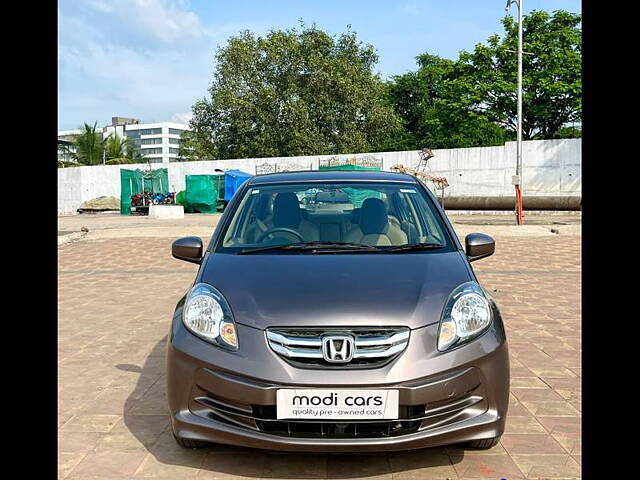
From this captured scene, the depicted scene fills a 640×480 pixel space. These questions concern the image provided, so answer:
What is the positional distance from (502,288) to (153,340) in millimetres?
4733

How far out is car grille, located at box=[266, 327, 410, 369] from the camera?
9.66 feet

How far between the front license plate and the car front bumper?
30mm

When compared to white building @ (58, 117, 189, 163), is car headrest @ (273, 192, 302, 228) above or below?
below

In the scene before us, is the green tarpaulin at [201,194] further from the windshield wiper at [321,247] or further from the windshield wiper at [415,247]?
the windshield wiper at [415,247]

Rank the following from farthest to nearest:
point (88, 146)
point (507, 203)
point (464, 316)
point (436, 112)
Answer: point (88, 146)
point (436, 112)
point (507, 203)
point (464, 316)

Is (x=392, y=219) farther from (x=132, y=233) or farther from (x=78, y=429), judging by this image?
A: (x=132, y=233)

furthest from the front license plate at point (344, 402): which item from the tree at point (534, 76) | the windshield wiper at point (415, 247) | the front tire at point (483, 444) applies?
the tree at point (534, 76)

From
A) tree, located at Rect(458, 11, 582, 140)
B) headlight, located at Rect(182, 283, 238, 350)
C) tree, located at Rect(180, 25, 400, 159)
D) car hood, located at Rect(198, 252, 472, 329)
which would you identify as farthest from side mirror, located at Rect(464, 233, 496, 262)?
tree, located at Rect(458, 11, 582, 140)

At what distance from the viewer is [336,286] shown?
3240 mm

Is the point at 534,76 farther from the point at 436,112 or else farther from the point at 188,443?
the point at 188,443

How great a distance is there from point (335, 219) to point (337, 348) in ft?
5.16

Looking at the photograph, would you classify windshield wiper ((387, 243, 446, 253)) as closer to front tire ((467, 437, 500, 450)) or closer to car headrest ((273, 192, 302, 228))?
car headrest ((273, 192, 302, 228))

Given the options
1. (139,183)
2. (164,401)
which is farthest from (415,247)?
(139,183)
